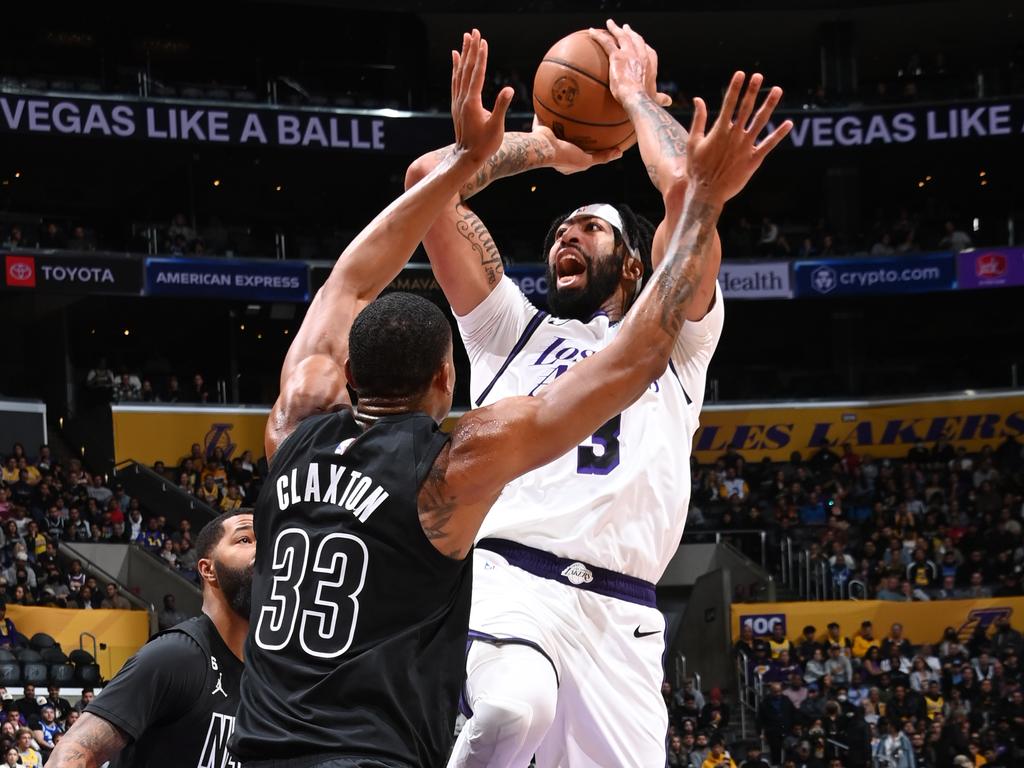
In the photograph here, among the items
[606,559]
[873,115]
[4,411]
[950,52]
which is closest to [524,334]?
[606,559]

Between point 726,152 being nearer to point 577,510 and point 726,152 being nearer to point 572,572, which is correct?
point 577,510

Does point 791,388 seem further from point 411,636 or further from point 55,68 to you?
point 411,636

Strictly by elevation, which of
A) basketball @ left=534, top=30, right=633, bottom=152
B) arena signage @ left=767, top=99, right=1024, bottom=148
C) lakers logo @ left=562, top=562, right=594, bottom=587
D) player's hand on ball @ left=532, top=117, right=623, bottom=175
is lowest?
lakers logo @ left=562, top=562, right=594, bottom=587

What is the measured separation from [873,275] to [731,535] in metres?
6.89

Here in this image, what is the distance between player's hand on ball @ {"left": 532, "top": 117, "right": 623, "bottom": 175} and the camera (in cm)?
598

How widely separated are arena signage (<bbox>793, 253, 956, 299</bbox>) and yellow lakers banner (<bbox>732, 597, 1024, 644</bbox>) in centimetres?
828

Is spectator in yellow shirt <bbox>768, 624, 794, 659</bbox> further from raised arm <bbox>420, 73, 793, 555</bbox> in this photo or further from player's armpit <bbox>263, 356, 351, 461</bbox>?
raised arm <bbox>420, 73, 793, 555</bbox>

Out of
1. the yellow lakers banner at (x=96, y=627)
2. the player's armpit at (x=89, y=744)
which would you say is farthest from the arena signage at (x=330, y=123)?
the player's armpit at (x=89, y=744)

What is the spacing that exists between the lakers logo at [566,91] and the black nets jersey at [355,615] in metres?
2.86

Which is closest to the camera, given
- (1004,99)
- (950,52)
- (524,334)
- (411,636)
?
(411,636)

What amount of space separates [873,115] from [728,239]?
395 cm

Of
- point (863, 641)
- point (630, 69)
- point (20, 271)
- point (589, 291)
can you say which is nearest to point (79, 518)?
point (20, 271)

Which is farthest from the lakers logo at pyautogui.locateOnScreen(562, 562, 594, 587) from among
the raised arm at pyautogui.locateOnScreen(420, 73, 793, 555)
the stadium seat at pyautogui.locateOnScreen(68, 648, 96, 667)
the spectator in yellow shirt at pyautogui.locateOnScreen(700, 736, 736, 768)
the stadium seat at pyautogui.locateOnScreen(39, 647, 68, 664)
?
the stadium seat at pyautogui.locateOnScreen(68, 648, 96, 667)

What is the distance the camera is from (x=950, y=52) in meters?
35.9
